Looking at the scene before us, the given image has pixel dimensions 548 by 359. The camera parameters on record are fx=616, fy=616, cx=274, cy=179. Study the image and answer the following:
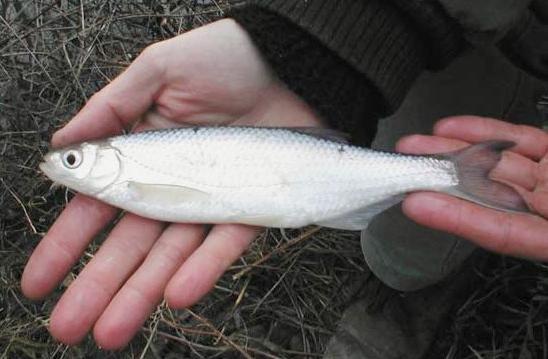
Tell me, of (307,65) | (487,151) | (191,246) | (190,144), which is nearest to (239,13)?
(307,65)

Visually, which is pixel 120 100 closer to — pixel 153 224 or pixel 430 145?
pixel 153 224

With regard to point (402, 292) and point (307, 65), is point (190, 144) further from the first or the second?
point (402, 292)

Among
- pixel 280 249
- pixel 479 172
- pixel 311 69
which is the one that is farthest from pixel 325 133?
pixel 280 249

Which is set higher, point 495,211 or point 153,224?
point 495,211

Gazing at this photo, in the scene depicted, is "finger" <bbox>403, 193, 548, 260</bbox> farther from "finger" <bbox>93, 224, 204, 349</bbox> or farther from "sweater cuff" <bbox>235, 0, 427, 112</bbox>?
"finger" <bbox>93, 224, 204, 349</bbox>

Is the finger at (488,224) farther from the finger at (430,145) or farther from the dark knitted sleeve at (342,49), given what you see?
the dark knitted sleeve at (342,49)

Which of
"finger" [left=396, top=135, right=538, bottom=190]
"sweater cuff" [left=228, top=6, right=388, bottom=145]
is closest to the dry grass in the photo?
"finger" [left=396, top=135, right=538, bottom=190]
